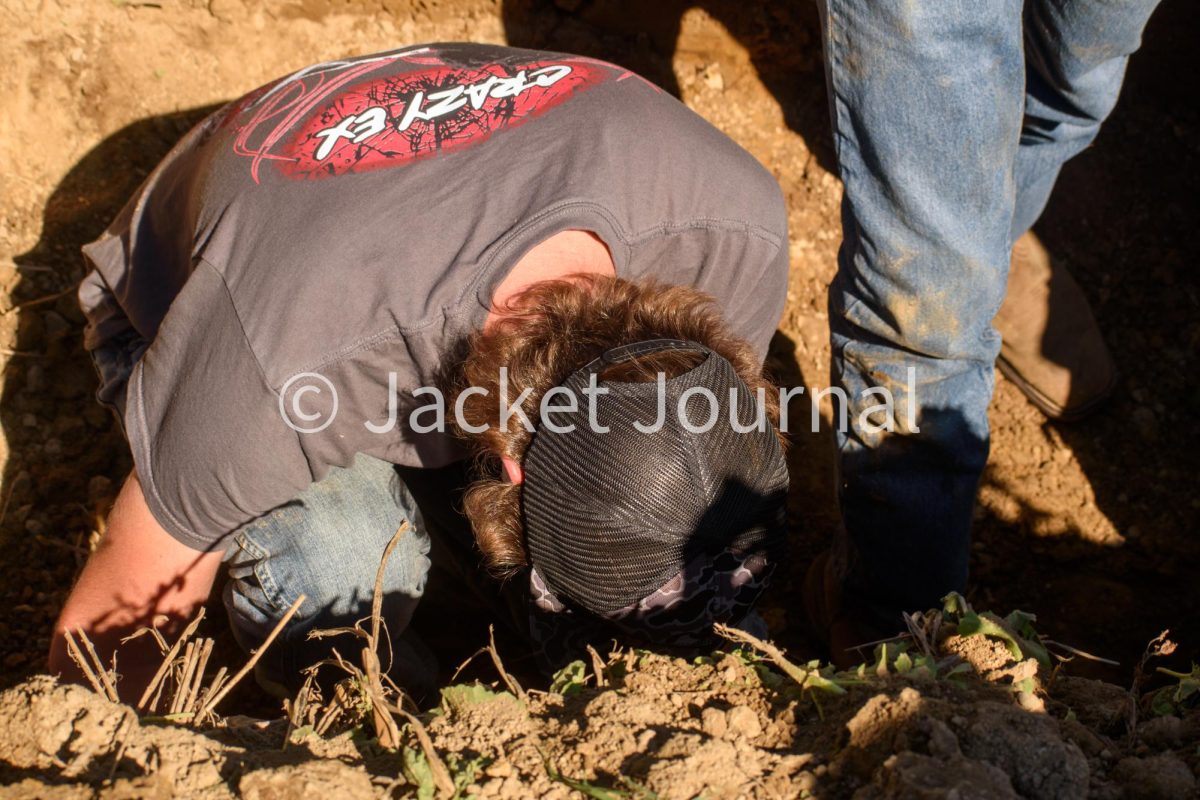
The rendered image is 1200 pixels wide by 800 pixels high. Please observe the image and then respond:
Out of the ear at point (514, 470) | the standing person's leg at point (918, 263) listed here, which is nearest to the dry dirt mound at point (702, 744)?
the ear at point (514, 470)

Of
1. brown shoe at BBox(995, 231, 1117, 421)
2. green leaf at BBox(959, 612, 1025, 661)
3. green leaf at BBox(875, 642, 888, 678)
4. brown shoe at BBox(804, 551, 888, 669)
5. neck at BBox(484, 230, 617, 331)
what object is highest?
neck at BBox(484, 230, 617, 331)

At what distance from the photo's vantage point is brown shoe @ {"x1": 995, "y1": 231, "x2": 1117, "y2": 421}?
2617 mm

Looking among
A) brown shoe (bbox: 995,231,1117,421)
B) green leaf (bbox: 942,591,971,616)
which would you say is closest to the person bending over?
green leaf (bbox: 942,591,971,616)

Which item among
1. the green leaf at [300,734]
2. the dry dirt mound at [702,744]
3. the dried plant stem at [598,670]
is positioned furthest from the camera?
the dried plant stem at [598,670]

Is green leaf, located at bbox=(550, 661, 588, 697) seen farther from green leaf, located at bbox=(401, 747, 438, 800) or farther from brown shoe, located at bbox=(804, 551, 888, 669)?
brown shoe, located at bbox=(804, 551, 888, 669)

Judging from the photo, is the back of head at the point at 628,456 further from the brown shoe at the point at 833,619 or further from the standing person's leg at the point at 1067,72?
the standing person's leg at the point at 1067,72

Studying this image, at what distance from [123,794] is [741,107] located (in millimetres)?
2495

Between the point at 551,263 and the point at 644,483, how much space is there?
0.36 metres

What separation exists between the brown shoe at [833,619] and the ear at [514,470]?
87 centimetres

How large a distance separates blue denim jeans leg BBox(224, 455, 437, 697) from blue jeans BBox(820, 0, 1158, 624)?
0.91 metres

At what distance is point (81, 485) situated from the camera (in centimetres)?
230

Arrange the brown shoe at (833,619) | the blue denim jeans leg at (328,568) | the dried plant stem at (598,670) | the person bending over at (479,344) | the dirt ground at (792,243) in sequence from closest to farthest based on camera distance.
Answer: the dried plant stem at (598,670), the person bending over at (479,344), the blue denim jeans leg at (328,568), the brown shoe at (833,619), the dirt ground at (792,243)

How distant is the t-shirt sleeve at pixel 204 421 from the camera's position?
1.43 m

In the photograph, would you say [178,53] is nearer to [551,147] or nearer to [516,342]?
[551,147]
